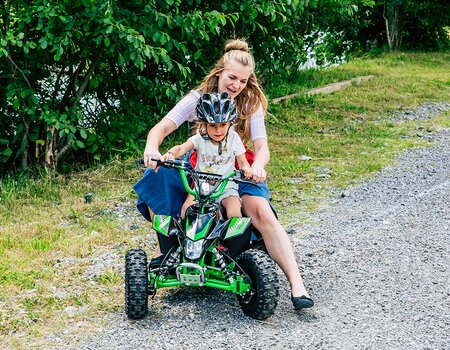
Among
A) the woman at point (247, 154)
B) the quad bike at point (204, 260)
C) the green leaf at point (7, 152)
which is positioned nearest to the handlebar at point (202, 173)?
the quad bike at point (204, 260)

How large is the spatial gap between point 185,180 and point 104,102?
151 inches

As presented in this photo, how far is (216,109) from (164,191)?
0.72 m

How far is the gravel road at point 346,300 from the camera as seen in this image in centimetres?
427

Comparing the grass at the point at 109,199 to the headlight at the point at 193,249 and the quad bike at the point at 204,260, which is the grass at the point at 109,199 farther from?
the headlight at the point at 193,249

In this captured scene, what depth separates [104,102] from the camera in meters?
8.22

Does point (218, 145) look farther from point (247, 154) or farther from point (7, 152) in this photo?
point (7, 152)

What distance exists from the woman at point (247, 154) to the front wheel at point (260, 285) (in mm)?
250

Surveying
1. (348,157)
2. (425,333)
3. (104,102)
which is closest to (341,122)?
(348,157)

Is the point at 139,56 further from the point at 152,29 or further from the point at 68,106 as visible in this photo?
the point at 68,106

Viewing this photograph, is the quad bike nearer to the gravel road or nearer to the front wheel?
the front wheel

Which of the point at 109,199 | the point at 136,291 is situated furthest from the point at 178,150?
the point at 109,199

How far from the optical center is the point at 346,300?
4.81 meters

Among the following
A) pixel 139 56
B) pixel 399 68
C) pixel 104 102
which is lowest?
pixel 399 68

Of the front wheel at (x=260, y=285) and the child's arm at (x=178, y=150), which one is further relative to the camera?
the child's arm at (x=178, y=150)
